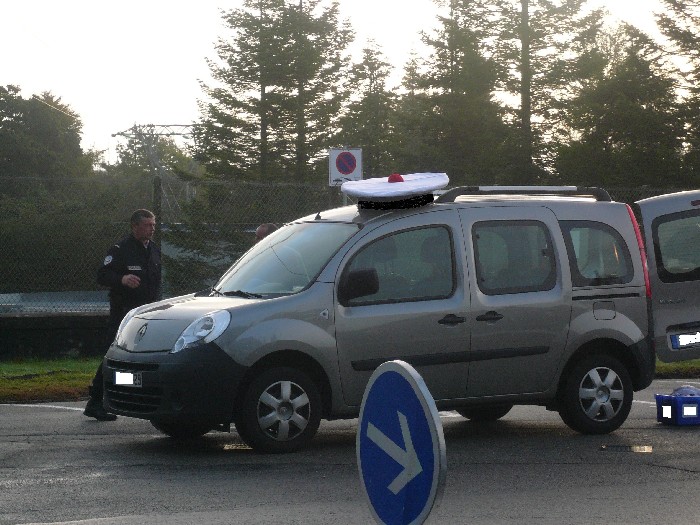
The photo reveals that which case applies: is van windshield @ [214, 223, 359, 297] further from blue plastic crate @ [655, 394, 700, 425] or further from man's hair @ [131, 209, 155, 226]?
blue plastic crate @ [655, 394, 700, 425]

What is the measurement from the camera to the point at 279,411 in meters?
9.00

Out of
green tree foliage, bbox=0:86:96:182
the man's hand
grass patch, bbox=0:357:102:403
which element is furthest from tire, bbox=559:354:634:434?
green tree foliage, bbox=0:86:96:182

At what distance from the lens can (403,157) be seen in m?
61.4

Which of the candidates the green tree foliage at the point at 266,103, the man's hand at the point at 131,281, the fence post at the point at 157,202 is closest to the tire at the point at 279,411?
the man's hand at the point at 131,281

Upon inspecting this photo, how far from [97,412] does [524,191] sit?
13.5 ft

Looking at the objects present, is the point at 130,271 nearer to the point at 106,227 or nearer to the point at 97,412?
the point at 97,412

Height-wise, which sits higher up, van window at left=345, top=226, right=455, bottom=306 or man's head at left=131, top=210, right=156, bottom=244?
man's head at left=131, top=210, right=156, bottom=244

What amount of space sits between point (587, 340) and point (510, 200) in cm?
125

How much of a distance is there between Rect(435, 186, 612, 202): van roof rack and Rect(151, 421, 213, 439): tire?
2.55 metres

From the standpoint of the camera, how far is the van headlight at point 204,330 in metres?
8.86

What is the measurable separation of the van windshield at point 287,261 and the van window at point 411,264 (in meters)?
0.25

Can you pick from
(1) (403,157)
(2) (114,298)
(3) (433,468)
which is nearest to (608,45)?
(1) (403,157)

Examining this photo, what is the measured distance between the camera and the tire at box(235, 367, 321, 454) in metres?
8.88

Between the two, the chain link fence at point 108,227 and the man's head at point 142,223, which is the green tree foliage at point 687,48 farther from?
the man's head at point 142,223
